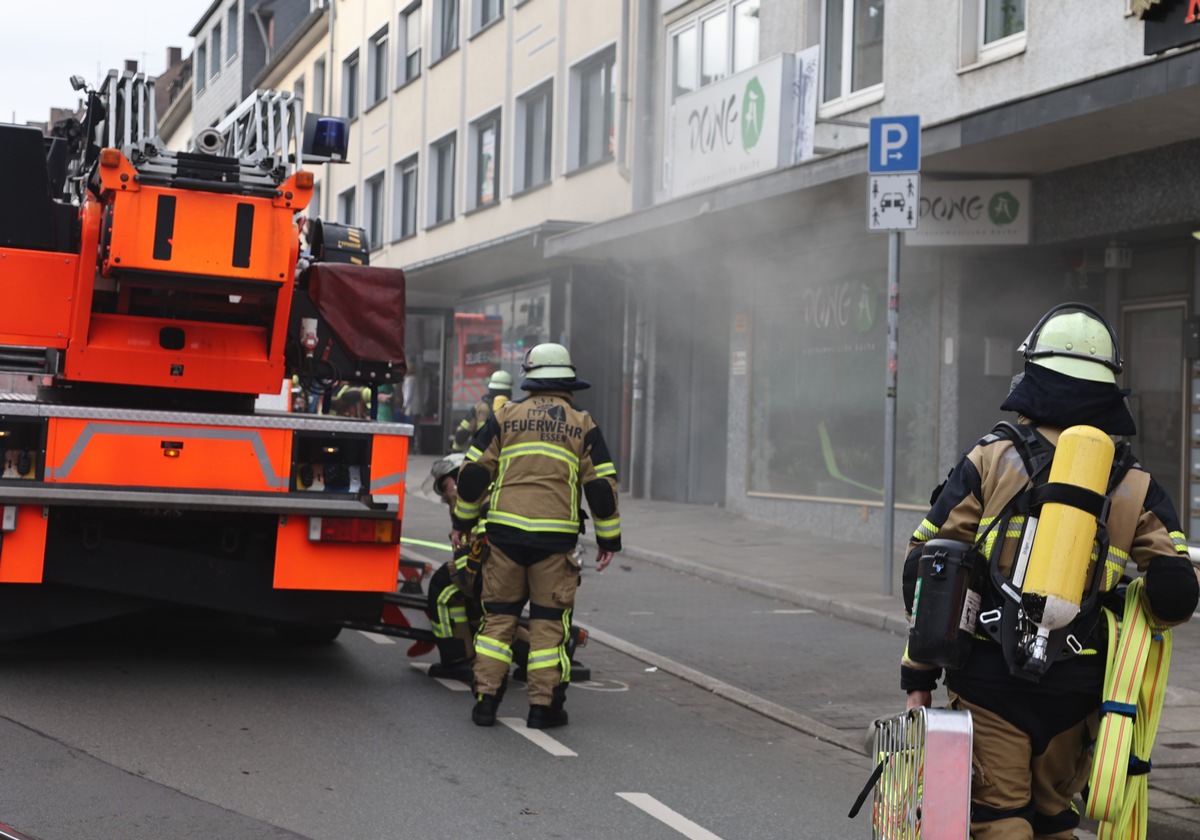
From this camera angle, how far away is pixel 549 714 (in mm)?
7188

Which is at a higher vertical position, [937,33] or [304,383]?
[937,33]

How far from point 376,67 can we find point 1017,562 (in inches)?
1217

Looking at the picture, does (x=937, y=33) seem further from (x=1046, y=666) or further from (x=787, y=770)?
(x=1046, y=666)

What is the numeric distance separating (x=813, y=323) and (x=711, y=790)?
10926 millimetres

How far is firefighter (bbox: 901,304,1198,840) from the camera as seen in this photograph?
381 cm

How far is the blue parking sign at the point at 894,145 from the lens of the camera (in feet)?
35.7

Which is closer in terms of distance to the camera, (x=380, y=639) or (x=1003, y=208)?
(x=380, y=639)

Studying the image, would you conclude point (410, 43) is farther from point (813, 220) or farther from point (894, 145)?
point (894, 145)

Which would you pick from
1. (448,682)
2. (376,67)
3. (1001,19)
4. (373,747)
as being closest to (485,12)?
(376,67)

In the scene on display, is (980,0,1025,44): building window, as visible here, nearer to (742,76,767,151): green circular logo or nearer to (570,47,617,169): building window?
(742,76,767,151): green circular logo

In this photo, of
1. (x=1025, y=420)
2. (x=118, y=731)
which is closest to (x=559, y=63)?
(x=118, y=731)

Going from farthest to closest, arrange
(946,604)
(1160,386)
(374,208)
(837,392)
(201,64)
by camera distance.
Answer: (201,64) → (374,208) → (837,392) → (1160,386) → (946,604)

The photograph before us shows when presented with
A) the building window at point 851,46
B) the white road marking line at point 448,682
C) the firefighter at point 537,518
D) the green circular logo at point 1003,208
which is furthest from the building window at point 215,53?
the firefighter at point 537,518

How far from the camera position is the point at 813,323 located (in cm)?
1669
